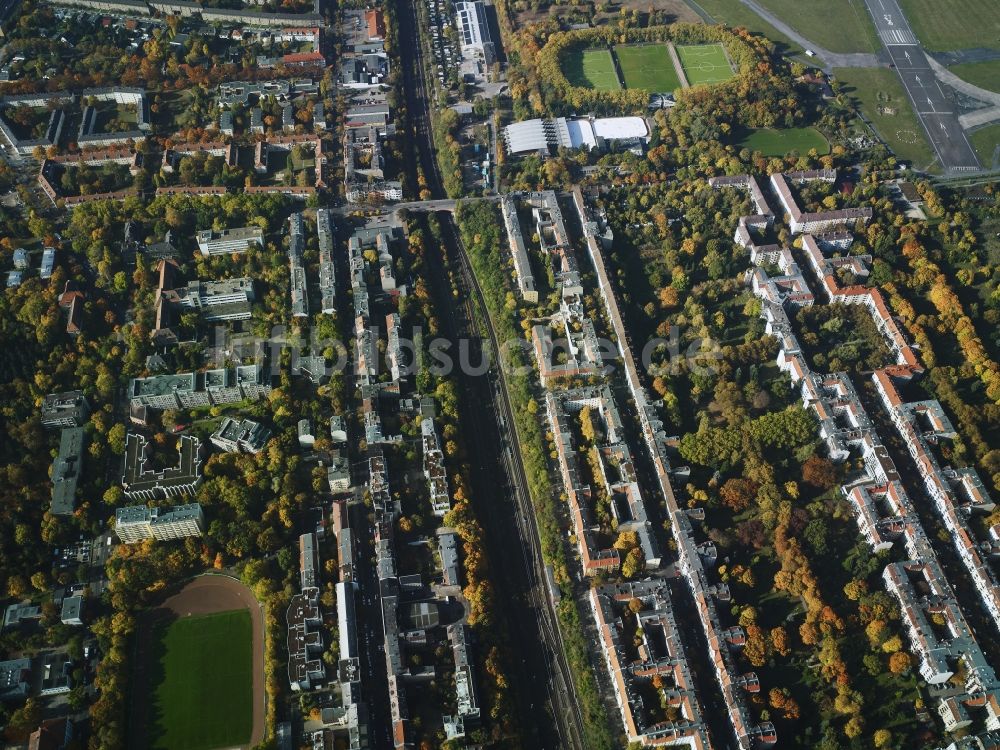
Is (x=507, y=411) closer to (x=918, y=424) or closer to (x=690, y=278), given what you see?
(x=690, y=278)

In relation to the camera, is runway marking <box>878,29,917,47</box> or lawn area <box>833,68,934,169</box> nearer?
lawn area <box>833,68,934,169</box>

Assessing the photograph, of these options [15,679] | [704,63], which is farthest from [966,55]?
[15,679]

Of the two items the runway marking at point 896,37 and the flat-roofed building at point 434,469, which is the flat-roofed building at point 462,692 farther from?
the runway marking at point 896,37

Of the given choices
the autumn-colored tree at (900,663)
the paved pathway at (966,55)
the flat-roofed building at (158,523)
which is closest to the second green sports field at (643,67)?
the paved pathway at (966,55)

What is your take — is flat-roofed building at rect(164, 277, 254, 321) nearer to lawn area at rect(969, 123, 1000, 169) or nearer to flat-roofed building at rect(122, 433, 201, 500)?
flat-roofed building at rect(122, 433, 201, 500)

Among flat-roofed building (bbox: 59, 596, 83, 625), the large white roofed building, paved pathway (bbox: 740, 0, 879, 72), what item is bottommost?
flat-roofed building (bbox: 59, 596, 83, 625)

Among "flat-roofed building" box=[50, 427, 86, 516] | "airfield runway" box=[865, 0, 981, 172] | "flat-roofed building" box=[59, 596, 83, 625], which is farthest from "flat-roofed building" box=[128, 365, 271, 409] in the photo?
"airfield runway" box=[865, 0, 981, 172]
